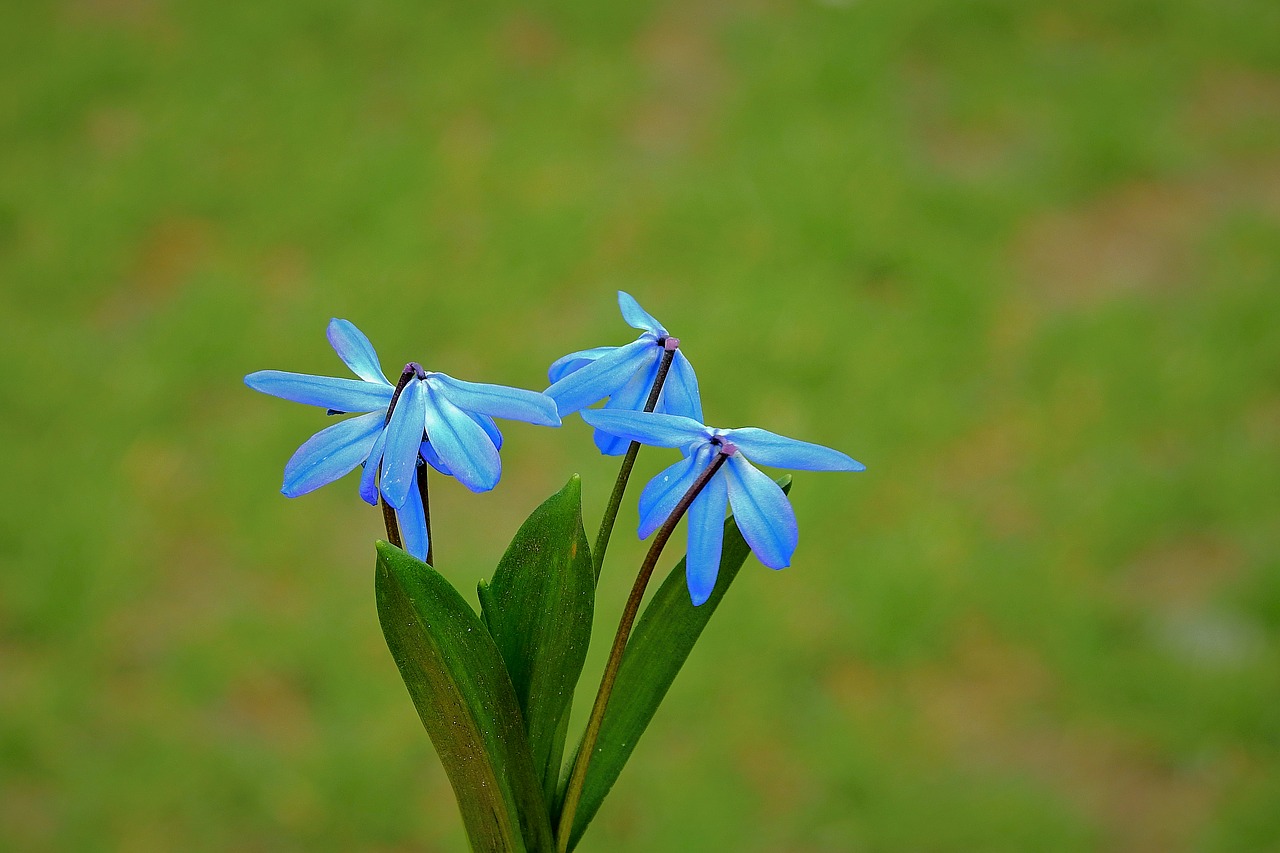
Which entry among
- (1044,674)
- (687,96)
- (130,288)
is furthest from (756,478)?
(687,96)

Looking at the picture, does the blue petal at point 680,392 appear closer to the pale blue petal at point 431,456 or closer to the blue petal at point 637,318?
the blue petal at point 637,318

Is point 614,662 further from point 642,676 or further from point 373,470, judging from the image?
point 373,470

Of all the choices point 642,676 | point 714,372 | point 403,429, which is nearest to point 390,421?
point 403,429

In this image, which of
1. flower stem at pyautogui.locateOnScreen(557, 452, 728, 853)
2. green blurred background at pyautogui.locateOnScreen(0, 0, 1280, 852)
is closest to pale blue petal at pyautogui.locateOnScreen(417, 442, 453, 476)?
flower stem at pyautogui.locateOnScreen(557, 452, 728, 853)

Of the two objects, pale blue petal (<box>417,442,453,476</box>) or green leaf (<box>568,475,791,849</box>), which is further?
green leaf (<box>568,475,791,849</box>)

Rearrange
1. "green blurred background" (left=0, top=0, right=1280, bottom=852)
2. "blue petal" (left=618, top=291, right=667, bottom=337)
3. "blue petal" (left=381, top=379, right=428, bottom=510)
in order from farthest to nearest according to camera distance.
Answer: "green blurred background" (left=0, top=0, right=1280, bottom=852)
"blue petal" (left=618, top=291, right=667, bottom=337)
"blue petal" (left=381, top=379, right=428, bottom=510)

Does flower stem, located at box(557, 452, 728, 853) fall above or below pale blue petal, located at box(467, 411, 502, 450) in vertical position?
below

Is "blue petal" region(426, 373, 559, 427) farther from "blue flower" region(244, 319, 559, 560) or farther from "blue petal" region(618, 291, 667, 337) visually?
"blue petal" region(618, 291, 667, 337)
